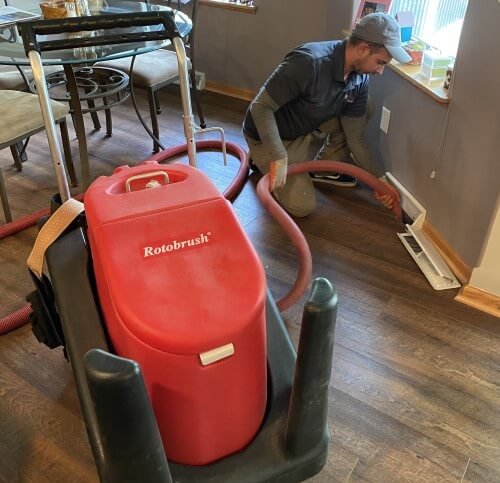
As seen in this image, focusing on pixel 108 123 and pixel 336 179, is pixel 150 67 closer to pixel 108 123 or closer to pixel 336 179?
pixel 108 123

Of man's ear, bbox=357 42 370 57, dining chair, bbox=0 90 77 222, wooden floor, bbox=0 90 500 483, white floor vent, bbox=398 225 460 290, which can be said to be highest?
man's ear, bbox=357 42 370 57

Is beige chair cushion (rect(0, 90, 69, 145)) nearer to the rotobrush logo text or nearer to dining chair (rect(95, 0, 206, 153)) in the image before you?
dining chair (rect(95, 0, 206, 153))

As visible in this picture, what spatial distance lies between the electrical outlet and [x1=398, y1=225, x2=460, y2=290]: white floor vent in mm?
525

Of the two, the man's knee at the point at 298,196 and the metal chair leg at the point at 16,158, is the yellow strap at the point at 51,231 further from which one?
the metal chair leg at the point at 16,158

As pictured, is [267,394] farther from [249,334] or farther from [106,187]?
[106,187]

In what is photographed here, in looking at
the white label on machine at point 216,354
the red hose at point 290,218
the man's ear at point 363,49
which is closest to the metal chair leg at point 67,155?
the red hose at point 290,218

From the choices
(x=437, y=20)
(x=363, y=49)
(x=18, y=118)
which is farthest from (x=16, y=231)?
(x=437, y=20)

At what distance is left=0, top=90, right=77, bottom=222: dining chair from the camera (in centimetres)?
210

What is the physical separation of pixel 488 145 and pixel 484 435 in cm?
94

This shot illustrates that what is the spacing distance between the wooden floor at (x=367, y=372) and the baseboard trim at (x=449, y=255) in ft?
0.28

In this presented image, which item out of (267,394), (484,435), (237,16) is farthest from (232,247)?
(237,16)

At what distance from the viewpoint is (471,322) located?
1.87 m

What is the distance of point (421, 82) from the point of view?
7.11 feet

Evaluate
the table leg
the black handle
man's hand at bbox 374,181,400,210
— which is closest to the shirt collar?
man's hand at bbox 374,181,400,210
